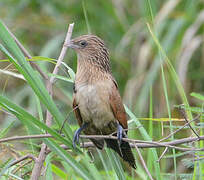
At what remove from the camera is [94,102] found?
265 cm

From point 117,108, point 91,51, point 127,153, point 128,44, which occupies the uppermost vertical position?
point 91,51

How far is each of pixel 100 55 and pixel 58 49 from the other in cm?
279

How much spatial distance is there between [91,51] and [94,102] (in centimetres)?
43

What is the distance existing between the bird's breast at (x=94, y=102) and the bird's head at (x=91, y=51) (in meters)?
0.25

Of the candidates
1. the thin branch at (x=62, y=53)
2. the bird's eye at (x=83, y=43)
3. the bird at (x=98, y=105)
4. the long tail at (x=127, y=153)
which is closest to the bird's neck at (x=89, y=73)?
the bird at (x=98, y=105)

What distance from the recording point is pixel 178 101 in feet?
17.2

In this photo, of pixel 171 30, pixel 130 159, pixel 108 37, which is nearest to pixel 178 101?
pixel 171 30

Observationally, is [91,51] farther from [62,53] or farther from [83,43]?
[62,53]

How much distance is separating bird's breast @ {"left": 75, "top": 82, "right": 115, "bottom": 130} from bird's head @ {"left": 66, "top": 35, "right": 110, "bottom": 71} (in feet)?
0.81

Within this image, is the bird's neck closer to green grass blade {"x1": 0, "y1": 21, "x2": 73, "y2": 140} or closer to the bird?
the bird

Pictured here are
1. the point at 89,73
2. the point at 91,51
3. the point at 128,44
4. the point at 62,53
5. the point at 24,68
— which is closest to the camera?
the point at 24,68

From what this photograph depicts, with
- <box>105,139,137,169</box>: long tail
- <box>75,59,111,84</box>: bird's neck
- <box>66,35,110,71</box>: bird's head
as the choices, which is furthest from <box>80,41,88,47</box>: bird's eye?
<box>105,139,137,169</box>: long tail

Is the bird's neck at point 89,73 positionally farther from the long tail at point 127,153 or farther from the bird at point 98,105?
the long tail at point 127,153

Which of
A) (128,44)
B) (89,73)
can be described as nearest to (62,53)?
(89,73)
